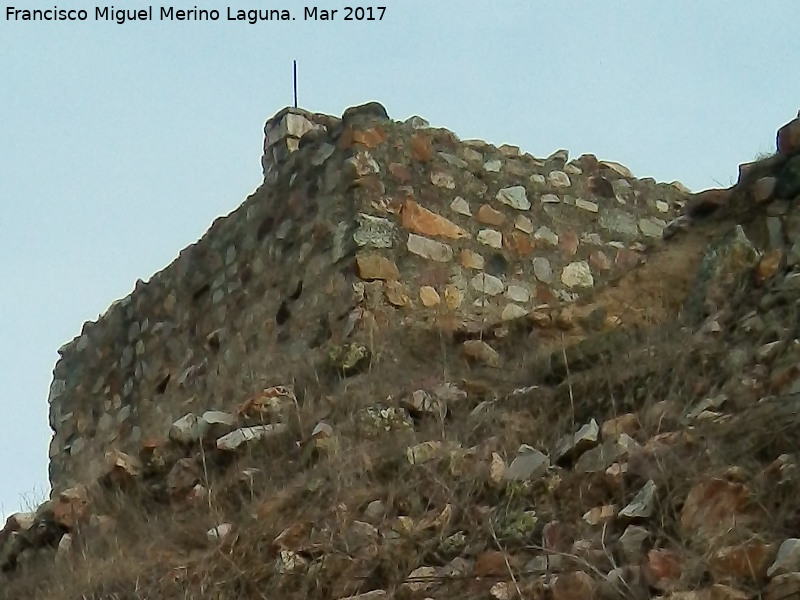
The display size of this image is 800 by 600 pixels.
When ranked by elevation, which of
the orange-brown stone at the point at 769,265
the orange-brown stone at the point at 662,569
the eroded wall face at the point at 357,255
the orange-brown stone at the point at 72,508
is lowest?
the orange-brown stone at the point at 662,569

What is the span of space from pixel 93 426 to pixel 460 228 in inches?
107

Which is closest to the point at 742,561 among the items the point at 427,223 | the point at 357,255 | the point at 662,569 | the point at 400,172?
the point at 662,569

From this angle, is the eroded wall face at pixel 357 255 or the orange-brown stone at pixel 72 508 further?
the eroded wall face at pixel 357 255

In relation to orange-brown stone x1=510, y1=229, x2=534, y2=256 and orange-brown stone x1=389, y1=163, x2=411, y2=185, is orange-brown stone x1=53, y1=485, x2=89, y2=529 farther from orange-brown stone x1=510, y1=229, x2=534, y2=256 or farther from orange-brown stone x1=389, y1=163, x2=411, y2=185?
orange-brown stone x1=510, y1=229, x2=534, y2=256

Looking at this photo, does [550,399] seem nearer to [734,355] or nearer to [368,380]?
[734,355]

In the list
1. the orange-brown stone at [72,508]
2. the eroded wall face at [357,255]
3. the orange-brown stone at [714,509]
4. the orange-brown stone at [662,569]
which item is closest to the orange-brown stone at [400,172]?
the eroded wall face at [357,255]

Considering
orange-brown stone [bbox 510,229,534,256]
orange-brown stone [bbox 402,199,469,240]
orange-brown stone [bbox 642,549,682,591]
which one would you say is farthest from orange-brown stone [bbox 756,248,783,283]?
orange-brown stone [bbox 510,229,534,256]

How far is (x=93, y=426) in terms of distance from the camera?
7.37m

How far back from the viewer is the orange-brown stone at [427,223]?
18.9ft

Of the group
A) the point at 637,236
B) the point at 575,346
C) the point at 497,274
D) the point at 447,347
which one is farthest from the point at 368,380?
the point at 637,236

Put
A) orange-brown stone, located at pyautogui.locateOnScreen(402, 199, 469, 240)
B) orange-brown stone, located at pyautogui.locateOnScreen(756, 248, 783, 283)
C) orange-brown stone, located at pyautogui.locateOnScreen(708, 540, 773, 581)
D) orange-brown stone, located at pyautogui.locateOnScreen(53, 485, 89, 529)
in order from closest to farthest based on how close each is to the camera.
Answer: orange-brown stone, located at pyautogui.locateOnScreen(708, 540, 773, 581) → orange-brown stone, located at pyautogui.locateOnScreen(756, 248, 783, 283) → orange-brown stone, located at pyautogui.locateOnScreen(53, 485, 89, 529) → orange-brown stone, located at pyautogui.locateOnScreen(402, 199, 469, 240)

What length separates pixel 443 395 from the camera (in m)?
4.28

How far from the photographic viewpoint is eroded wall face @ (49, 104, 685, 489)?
18.2 feet

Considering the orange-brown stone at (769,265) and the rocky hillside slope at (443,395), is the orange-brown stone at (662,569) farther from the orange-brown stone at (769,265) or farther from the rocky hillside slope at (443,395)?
the orange-brown stone at (769,265)
